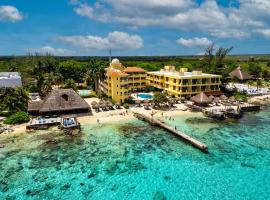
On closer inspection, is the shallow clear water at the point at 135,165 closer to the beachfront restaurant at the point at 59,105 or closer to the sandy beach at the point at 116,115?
the sandy beach at the point at 116,115

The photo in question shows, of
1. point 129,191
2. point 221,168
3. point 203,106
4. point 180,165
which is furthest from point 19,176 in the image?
point 203,106

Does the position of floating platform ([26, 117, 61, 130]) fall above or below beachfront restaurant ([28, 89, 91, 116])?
below

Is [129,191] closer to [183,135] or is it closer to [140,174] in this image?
[140,174]

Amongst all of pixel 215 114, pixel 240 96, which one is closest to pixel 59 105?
pixel 215 114

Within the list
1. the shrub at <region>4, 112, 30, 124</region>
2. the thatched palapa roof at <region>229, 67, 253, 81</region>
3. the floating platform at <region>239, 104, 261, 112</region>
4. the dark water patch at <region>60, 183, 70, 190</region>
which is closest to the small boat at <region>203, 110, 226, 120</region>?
the floating platform at <region>239, 104, 261, 112</region>

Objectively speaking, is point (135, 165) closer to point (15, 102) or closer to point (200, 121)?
point (200, 121)

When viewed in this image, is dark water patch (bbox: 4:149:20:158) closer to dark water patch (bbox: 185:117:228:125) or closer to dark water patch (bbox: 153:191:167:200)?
dark water patch (bbox: 153:191:167:200)
